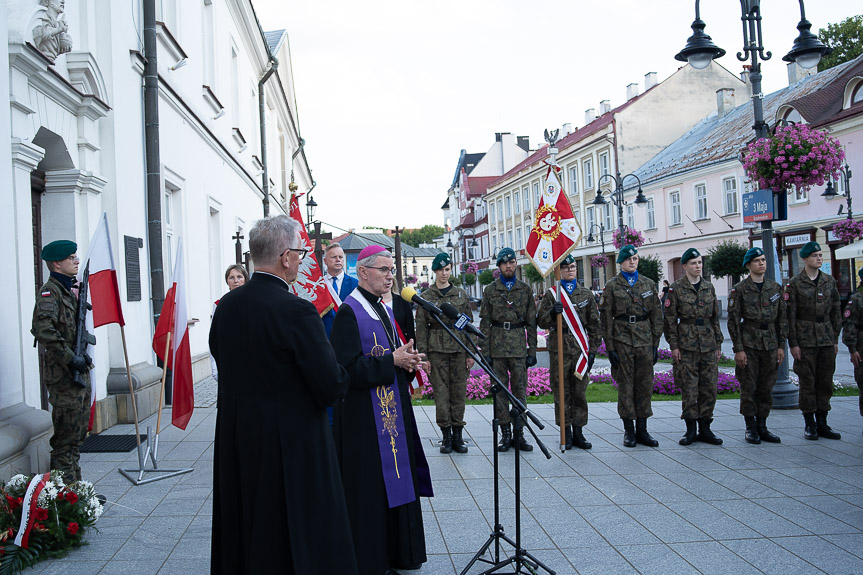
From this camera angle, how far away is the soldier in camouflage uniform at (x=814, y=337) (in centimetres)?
771

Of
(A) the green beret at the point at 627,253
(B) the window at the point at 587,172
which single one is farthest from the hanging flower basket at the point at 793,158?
(B) the window at the point at 587,172

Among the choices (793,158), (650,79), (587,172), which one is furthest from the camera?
(650,79)

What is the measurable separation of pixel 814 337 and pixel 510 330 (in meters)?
3.37

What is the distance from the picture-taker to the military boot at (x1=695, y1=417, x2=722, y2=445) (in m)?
7.55

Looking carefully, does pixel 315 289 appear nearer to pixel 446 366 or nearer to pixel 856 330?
pixel 446 366

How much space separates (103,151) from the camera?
8.58 meters

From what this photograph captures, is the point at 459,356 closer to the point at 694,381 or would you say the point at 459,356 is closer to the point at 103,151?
the point at 694,381

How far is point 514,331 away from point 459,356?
2.17ft

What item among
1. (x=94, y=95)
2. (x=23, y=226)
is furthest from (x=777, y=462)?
(x=94, y=95)

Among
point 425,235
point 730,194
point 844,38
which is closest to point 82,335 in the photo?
point 730,194

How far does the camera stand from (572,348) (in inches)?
308

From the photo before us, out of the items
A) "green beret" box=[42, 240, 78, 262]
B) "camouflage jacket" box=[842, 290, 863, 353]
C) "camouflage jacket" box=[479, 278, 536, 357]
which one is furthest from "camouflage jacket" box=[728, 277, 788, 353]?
"green beret" box=[42, 240, 78, 262]

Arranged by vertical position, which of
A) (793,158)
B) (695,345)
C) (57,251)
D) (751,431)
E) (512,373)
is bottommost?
(751,431)

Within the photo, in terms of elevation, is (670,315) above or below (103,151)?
below
